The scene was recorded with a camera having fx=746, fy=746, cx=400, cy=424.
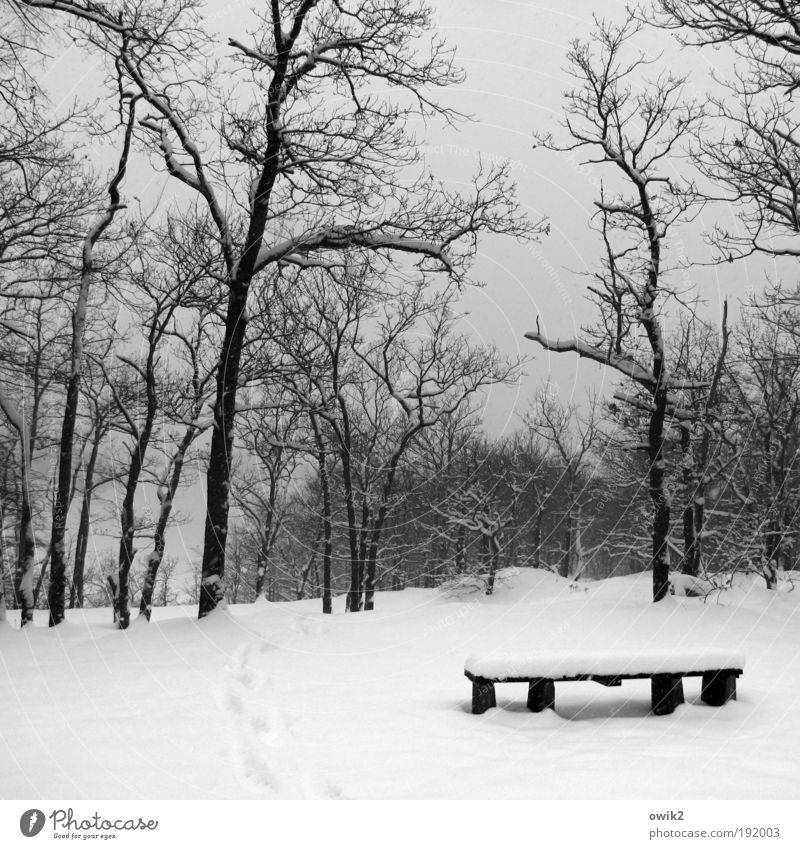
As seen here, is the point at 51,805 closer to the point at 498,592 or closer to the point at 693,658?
the point at 693,658

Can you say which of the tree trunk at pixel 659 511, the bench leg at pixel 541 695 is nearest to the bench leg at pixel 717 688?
the bench leg at pixel 541 695

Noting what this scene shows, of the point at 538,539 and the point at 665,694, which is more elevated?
the point at 665,694

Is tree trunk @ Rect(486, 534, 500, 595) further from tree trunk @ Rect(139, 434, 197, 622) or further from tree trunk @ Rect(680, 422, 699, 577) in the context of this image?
tree trunk @ Rect(139, 434, 197, 622)

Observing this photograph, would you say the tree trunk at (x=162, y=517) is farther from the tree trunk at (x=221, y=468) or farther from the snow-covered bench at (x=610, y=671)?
the snow-covered bench at (x=610, y=671)

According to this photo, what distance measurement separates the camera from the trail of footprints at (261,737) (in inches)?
160

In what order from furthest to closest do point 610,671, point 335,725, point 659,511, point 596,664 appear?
point 659,511
point 596,664
point 610,671
point 335,725

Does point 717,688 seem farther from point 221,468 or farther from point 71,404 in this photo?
point 71,404

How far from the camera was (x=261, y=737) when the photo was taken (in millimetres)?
5070

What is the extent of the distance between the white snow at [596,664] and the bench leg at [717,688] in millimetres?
165

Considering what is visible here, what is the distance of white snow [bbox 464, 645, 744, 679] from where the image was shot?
5711 millimetres

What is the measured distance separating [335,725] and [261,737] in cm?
58

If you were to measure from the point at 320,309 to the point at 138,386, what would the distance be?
18.9ft

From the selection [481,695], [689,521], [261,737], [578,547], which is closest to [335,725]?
[261,737]

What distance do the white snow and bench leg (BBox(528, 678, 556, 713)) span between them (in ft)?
0.85
